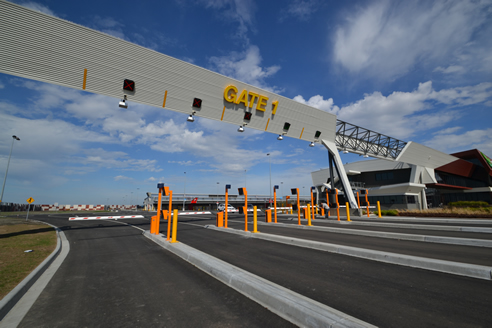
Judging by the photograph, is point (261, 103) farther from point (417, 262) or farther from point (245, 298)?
point (245, 298)

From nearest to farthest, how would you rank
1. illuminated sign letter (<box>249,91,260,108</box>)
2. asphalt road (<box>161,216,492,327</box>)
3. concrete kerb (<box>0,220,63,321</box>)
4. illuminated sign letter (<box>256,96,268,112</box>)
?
asphalt road (<box>161,216,492,327</box>)
concrete kerb (<box>0,220,63,321</box>)
illuminated sign letter (<box>249,91,260,108</box>)
illuminated sign letter (<box>256,96,268,112</box>)

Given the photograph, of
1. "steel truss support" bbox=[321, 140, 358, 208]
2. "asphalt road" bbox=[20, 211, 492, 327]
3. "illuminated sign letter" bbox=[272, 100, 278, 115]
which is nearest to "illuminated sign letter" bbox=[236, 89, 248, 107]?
"illuminated sign letter" bbox=[272, 100, 278, 115]

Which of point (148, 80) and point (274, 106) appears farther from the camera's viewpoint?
point (274, 106)

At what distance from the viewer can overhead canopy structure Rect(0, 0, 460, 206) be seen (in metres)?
10.8

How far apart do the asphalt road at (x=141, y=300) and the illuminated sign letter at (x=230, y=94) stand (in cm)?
1304

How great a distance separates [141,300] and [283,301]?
2.40 m

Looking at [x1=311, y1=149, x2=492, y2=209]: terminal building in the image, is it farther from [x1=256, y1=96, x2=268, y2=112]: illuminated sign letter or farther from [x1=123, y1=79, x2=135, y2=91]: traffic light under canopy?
[x1=123, y1=79, x2=135, y2=91]: traffic light under canopy

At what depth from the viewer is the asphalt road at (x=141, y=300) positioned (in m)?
3.02

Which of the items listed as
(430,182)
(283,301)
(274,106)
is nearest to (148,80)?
(274,106)

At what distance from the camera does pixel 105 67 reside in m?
12.8

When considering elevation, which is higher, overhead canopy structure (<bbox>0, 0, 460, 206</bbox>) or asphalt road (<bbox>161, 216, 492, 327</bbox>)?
overhead canopy structure (<bbox>0, 0, 460, 206</bbox>)

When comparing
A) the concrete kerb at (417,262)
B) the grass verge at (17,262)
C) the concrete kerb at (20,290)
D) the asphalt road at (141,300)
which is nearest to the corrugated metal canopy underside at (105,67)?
the grass verge at (17,262)

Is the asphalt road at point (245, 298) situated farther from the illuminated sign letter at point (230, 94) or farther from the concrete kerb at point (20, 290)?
the illuminated sign letter at point (230, 94)

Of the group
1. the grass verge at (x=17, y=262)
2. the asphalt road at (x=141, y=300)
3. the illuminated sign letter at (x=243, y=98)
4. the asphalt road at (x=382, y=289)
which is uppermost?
the illuminated sign letter at (x=243, y=98)
